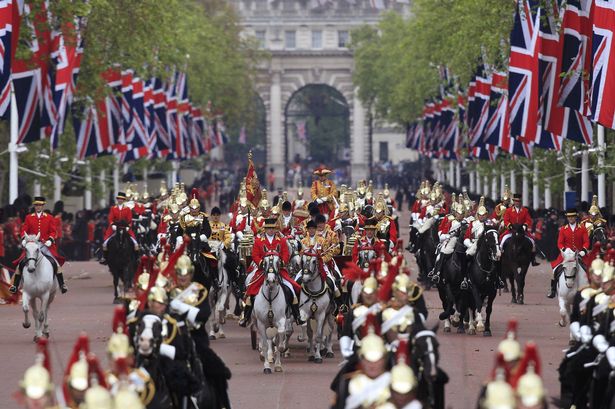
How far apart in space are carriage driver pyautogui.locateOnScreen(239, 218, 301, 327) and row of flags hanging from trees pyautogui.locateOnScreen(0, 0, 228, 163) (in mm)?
13438

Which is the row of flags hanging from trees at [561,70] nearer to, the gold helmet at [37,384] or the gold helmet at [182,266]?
the gold helmet at [182,266]

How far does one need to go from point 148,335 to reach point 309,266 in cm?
962

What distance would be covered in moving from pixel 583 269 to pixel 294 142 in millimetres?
122730

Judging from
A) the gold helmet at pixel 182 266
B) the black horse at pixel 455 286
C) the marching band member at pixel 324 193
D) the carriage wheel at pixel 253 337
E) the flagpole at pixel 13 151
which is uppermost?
the flagpole at pixel 13 151

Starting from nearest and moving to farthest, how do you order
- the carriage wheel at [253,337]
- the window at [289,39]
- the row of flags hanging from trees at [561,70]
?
the carriage wheel at [253,337], the row of flags hanging from trees at [561,70], the window at [289,39]

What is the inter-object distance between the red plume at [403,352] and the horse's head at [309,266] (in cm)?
952

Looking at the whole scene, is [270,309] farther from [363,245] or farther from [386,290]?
[386,290]

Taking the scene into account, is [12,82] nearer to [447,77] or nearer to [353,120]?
[447,77]

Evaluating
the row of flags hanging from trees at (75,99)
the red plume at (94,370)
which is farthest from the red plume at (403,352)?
the row of flags hanging from trees at (75,99)

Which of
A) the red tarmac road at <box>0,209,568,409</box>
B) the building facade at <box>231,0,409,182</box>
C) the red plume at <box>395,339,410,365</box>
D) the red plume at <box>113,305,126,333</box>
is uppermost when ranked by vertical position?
the building facade at <box>231,0,409,182</box>

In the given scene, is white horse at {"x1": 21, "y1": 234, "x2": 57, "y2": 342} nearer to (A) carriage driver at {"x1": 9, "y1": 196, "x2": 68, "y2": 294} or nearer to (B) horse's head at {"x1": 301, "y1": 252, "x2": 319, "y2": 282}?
(A) carriage driver at {"x1": 9, "y1": 196, "x2": 68, "y2": 294}

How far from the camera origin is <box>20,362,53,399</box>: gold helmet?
462 inches

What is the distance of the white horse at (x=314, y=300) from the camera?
25.0 meters

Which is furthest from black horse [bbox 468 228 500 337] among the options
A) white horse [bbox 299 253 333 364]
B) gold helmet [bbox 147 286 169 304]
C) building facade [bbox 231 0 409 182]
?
building facade [bbox 231 0 409 182]
